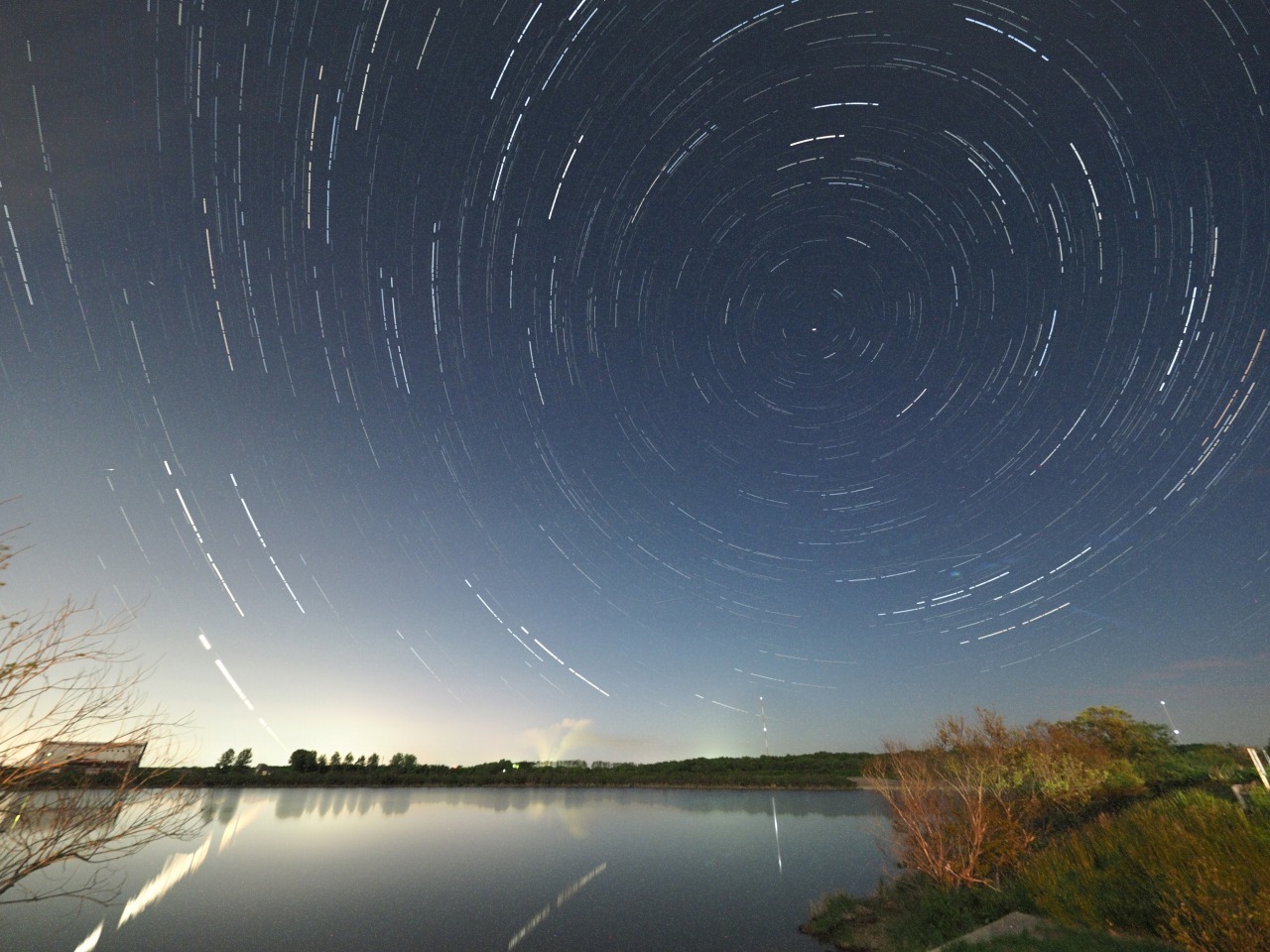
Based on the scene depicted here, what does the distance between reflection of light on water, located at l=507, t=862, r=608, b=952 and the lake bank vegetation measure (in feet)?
31.6

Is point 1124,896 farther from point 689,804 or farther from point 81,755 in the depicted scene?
point 689,804

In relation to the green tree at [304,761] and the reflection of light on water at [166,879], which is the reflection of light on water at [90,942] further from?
the green tree at [304,761]

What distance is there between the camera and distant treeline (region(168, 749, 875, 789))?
323 feet

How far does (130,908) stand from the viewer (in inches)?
850

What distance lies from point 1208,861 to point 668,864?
2724 centimetres

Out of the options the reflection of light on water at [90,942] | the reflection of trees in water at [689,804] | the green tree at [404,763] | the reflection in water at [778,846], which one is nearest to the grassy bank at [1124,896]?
the reflection in water at [778,846]

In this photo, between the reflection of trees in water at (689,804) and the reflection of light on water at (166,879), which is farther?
the reflection of trees in water at (689,804)

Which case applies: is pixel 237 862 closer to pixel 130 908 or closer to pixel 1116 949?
pixel 130 908

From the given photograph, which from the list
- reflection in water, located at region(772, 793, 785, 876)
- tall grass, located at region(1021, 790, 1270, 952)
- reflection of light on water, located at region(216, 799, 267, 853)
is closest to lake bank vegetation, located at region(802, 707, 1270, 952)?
tall grass, located at region(1021, 790, 1270, 952)

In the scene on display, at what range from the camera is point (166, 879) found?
27.2 meters

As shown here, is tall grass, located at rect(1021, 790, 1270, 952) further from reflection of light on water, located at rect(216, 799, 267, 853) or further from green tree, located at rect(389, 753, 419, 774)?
green tree, located at rect(389, 753, 419, 774)

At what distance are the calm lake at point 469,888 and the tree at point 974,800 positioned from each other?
4850 millimetres

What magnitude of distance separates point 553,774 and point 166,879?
9717 centimetres

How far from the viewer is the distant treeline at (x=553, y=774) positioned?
98.6 metres
